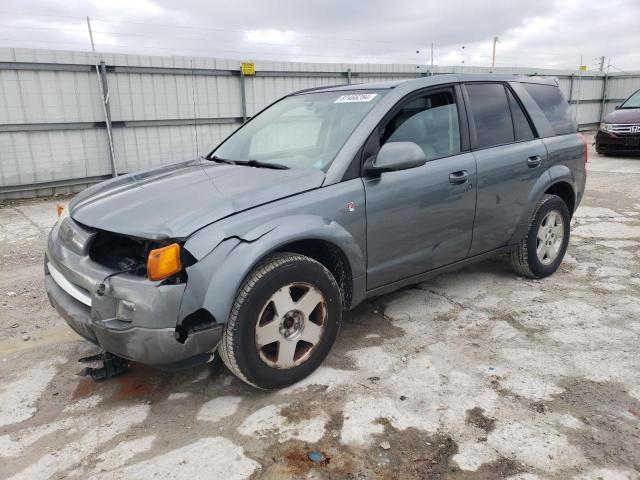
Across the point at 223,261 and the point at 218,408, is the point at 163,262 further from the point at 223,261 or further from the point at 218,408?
the point at 218,408

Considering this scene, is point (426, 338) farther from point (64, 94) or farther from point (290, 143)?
point (64, 94)

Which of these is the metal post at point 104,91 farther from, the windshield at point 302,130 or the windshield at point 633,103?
the windshield at point 633,103

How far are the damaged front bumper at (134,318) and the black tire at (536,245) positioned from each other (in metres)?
2.84

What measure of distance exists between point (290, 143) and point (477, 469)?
2.33 meters

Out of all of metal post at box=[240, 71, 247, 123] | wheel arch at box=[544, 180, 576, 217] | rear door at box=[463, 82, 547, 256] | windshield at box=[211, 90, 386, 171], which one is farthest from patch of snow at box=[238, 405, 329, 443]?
metal post at box=[240, 71, 247, 123]

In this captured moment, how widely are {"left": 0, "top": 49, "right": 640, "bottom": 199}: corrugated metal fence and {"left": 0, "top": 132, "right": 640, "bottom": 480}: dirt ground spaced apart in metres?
5.27

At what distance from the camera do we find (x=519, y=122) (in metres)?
4.08

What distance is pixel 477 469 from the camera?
219 cm

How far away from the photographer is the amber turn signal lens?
7.66 ft

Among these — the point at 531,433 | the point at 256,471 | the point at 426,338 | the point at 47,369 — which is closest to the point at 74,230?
the point at 47,369

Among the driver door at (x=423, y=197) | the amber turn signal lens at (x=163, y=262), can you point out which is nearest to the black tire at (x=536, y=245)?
the driver door at (x=423, y=197)

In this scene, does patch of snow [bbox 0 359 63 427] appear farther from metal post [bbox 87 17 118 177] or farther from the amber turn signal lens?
metal post [bbox 87 17 118 177]

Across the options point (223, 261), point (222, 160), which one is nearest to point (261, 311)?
point (223, 261)

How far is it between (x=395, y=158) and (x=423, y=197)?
44 cm
